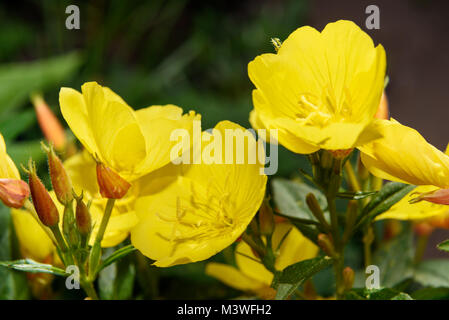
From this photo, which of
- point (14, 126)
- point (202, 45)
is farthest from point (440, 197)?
point (202, 45)

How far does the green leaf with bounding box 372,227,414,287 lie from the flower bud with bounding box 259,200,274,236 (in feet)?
0.60

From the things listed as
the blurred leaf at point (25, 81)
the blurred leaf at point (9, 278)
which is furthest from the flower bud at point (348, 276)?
the blurred leaf at point (25, 81)

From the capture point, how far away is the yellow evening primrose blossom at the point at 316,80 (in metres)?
0.38

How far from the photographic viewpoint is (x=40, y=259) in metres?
0.51

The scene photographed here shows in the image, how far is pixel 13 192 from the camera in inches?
16.2

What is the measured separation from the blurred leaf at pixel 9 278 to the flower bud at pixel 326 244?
31 cm

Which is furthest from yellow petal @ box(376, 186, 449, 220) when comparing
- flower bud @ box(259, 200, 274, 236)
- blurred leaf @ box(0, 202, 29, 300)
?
blurred leaf @ box(0, 202, 29, 300)

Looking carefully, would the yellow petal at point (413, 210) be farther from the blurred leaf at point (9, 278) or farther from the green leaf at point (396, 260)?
the blurred leaf at point (9, 278)

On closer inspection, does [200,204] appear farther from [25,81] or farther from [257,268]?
[25,81]

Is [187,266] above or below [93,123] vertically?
below

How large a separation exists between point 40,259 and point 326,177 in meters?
0.29

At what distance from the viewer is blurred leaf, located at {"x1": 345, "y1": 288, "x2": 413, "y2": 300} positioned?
0.41 meters

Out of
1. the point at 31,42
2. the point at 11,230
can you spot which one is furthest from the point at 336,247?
the point at 31,42

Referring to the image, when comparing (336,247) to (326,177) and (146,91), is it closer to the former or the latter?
(326,177)
